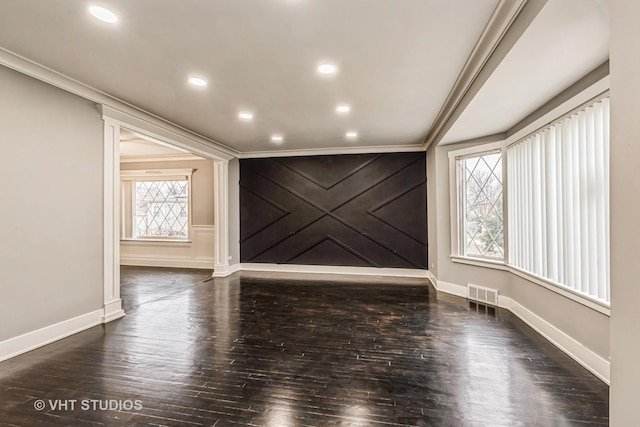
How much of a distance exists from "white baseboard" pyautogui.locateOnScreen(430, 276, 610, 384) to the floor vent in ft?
0.25

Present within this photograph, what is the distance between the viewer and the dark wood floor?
1963 mm

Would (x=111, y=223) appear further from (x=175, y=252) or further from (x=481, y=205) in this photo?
(x=481, y=205)

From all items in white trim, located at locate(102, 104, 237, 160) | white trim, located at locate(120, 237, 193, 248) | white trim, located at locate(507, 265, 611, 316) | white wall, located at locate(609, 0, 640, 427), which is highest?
white trim, located at locate(102, 104, 237, 160)

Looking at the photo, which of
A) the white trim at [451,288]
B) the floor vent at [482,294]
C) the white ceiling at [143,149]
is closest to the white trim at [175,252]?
the white ceiling at [143,149]

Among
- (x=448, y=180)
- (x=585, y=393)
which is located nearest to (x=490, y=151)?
(x=448, y=180)

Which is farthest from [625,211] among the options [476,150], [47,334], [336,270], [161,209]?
[161,209]

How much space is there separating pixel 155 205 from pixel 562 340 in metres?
8.32

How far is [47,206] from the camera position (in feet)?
10.2

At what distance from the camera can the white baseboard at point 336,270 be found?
20.4 feet

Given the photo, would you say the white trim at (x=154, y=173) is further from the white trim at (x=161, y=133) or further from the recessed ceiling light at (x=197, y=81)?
the recessed ceiling light at (x=197, y=81)

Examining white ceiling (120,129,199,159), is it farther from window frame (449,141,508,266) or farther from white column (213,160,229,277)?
window frame (449,141,508,266)

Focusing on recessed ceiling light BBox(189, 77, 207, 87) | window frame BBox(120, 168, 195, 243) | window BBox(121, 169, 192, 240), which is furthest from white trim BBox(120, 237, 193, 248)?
recessed ceiling light BBox(189, 77, 207, 87)

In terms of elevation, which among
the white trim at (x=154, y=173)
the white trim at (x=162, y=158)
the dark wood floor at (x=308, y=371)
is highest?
the white trim at (x=162, y=158)

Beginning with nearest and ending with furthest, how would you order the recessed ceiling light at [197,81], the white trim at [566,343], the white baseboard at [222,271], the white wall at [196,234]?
1. the white trim at [566,343]
2. the recessed ceiling light at [197,81]
3. the white baseboard at [222,271]
4. the white wall at [196,234]
